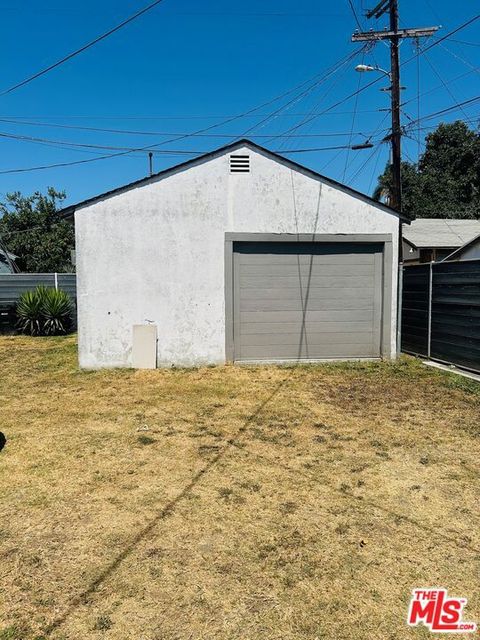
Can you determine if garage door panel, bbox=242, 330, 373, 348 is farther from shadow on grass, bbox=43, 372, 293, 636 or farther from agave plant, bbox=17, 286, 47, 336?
agave plant, bbox=17, 286, 47, 336

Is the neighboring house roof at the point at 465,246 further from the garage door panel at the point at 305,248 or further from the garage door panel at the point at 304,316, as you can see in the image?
the garage door panel at the point at 304,316

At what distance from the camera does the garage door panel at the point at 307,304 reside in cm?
851

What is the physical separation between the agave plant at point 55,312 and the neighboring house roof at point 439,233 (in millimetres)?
13054

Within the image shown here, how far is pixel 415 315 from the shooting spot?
9.04 m

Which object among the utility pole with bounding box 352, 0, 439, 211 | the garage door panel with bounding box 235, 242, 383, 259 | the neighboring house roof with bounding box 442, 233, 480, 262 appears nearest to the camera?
the garage door panel with bounding box 235, 242, 383, 259

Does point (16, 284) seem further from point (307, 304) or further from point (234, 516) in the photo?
point (234, 516)

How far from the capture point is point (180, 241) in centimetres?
819

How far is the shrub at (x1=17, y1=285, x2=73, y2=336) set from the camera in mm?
13289

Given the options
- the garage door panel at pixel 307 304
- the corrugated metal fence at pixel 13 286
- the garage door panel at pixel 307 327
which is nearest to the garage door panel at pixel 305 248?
the garage door panel at pixel 307 304

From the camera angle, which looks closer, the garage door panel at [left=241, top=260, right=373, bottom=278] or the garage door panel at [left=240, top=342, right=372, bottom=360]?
the garage door panel at [left=241, top=260, right=373, bottom=278]

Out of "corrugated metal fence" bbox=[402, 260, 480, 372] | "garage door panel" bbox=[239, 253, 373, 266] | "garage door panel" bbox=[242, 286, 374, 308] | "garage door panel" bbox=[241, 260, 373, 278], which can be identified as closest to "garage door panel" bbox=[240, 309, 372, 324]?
"garage door panel" bbox=[242, 286, 374, 308]

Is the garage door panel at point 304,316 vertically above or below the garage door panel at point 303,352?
above

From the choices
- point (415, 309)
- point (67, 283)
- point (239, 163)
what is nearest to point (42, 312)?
point (67, 283)

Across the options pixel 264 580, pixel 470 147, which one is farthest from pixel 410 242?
pixel 470 147
